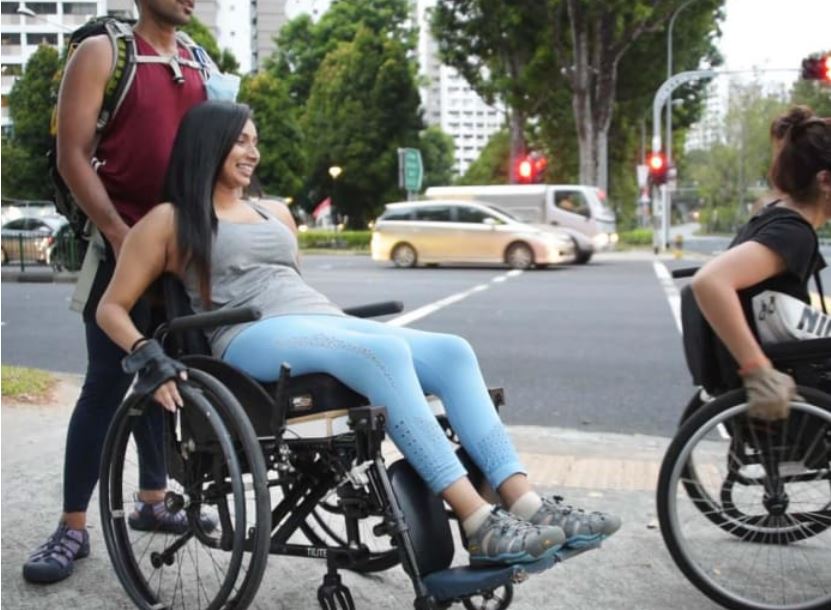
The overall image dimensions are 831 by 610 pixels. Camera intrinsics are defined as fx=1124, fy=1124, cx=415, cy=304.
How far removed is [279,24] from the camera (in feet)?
13.9

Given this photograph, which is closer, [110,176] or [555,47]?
[110,176]

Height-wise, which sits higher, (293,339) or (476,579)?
(293,339)

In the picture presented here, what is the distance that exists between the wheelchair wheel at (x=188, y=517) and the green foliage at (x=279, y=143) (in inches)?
1781

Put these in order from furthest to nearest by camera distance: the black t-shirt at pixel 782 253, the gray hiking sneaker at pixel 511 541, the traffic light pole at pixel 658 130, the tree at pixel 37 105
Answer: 1. the traffic light pole at pixel 658 130
2. the tree at pixel 37 105
3. the black t-shirt at pixel 782 253
4. the gray hiking sneaker at pixel 511 541

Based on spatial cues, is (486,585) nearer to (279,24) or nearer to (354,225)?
(279,24)

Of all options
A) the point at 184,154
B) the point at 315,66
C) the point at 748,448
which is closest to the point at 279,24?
the point at 184,154

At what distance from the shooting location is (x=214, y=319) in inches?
110

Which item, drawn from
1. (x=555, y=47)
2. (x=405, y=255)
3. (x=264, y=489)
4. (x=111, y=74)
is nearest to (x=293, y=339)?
(x=264, y=489)

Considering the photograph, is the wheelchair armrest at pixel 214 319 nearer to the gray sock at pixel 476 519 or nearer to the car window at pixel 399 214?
the gray sock at pixel 476 519

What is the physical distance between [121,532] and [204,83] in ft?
4.44

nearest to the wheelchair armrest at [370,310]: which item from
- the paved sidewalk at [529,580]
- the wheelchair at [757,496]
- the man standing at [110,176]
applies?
the man standing at [110,176]

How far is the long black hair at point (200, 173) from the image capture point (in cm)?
299

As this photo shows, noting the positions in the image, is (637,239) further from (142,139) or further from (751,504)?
(142,139)

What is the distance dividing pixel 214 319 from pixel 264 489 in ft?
1.48
